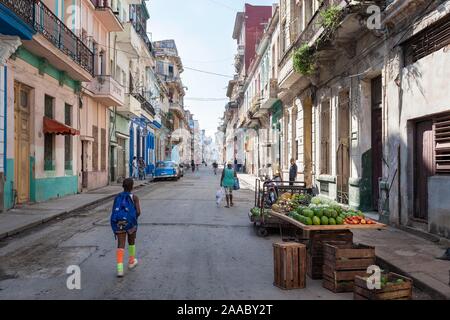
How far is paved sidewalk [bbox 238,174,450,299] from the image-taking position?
583 centimetres

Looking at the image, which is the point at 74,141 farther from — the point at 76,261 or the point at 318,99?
the point at 76,261

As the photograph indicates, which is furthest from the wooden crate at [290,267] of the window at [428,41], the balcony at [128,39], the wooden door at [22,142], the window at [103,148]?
the balcony at [128,39]

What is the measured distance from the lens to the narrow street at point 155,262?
222 inches

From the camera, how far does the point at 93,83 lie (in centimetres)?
2258

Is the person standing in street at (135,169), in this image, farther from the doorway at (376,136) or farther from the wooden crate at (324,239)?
the wooden crate at (324,239)

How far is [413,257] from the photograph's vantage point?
287 inches

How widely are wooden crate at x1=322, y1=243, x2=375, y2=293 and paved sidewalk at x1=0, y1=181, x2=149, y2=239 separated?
6.82m

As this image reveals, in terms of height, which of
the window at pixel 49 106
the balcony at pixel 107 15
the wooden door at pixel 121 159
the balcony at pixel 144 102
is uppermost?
the balcony at pixel 107 15

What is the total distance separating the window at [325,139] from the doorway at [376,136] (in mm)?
4443

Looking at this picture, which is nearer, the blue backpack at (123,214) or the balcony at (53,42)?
the blue backpack at (123,214)

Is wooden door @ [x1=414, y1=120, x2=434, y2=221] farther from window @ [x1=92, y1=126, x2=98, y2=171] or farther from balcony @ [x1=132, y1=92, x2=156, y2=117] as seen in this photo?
balcony @ [x1=132, y1=92, x2=156, y2=117]

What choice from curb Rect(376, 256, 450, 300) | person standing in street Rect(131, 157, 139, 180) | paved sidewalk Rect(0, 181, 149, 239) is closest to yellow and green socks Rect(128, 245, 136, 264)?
curb Rect(376, 256, 450, 300)

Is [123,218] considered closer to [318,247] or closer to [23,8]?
[318,247]

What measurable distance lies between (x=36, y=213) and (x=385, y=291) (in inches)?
410
